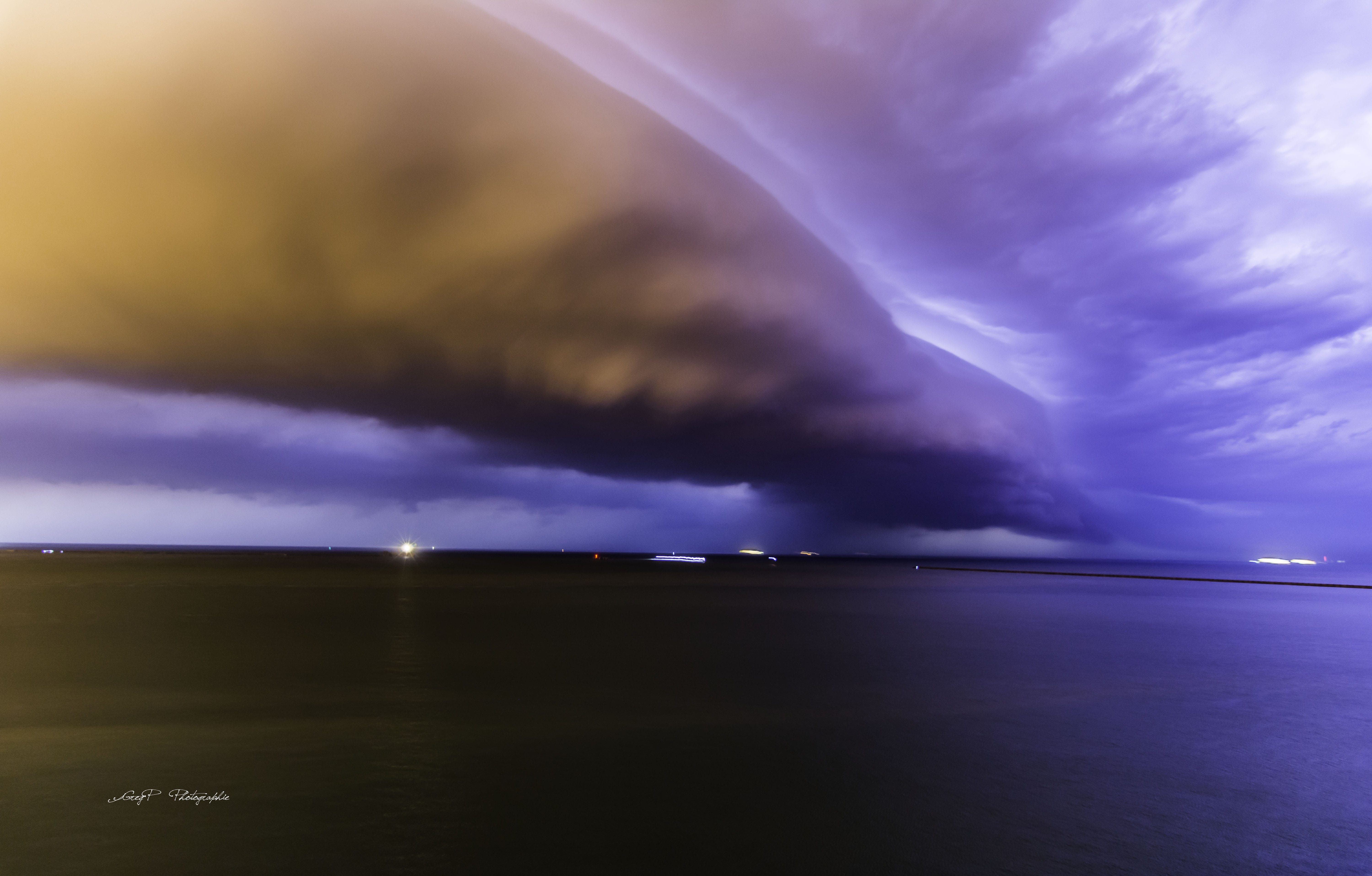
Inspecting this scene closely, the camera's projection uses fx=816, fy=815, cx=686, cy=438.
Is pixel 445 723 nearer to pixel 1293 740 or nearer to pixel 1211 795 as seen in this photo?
pixel 1211 795

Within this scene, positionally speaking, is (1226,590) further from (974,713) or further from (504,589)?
(974,713)

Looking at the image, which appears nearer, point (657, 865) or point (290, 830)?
point (657, 865)

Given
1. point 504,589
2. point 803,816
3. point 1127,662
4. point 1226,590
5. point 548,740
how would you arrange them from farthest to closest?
point 1226,590
point 504,589
point 1127,662
point 548,740
point 803,816

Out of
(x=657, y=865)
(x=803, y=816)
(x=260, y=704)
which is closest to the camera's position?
(x=657, y=865)

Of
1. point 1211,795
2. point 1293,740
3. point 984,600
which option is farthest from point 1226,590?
point 1211,795

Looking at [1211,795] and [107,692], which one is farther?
[107,692]

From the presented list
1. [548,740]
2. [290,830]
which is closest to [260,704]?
[548,740]
